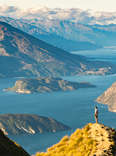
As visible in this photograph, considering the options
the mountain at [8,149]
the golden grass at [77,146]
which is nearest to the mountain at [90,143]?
the golden grass at [77,146]

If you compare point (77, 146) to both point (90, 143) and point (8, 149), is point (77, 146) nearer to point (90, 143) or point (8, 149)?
point (90, 143)

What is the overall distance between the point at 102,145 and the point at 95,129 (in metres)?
1.52

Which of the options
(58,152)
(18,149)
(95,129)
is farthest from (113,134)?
(18,149)

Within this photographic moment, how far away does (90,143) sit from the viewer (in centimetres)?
1811

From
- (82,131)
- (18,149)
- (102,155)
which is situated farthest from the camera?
(82,131)

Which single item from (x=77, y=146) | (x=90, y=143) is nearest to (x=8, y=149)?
(x=77, y=146)

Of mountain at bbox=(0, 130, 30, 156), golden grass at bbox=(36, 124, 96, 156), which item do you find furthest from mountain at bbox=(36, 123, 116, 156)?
mountain at bbox=(0, 130, 30, 156)

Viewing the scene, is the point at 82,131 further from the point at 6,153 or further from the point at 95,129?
the point at 6,153

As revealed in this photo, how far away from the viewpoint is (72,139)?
19.4 m

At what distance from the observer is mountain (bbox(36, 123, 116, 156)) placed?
691 inches

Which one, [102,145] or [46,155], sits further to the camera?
[46,155]

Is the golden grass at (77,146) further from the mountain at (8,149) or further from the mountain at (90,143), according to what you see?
the mountain at (8,149)

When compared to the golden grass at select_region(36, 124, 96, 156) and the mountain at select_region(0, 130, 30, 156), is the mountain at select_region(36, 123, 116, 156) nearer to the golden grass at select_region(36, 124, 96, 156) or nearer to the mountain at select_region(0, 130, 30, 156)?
the golden grass at select_region(36, 124, 96, 156)

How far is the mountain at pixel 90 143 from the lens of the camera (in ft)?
57.6
